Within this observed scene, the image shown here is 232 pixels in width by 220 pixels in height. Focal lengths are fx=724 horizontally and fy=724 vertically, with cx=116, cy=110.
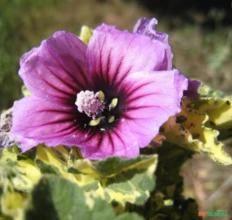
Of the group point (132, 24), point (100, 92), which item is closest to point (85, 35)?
point (100, 92)

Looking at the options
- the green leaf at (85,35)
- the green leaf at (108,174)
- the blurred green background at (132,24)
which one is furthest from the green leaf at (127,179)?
the blurred green background at (132,24)

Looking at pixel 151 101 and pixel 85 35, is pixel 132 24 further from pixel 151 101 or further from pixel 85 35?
pixel 151 101

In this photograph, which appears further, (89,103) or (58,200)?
(89,103)

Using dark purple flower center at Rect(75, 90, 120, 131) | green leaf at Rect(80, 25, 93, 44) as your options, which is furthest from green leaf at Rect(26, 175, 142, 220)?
green leaf at Rect(80, 25, 93, 44)

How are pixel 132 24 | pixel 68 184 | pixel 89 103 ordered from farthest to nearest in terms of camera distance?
pixel 132 24 < pixel 89 103 < pixel 68 184

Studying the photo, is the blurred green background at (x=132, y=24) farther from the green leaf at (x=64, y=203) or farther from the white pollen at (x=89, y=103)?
the green leaf at (x=64, y=203)

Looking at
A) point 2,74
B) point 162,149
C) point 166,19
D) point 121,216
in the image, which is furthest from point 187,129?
point 166,19

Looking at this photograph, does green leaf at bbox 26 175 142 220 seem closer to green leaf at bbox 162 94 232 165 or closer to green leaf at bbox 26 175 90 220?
green leaf at bbox 26 175 90 220
